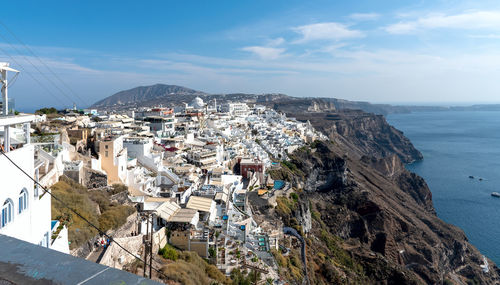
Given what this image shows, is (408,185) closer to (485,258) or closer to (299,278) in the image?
(485,258)

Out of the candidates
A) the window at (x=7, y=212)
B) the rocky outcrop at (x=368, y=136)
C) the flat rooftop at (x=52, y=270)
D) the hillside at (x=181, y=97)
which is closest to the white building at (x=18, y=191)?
the window at (x=7, y=212)

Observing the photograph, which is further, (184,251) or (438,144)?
(438,144)

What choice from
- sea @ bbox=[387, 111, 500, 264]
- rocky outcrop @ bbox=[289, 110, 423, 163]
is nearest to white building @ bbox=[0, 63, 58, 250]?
sea @ bbox=[387, 111, 500, 264]

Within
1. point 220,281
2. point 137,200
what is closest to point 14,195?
point 220,281

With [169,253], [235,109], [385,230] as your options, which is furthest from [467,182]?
[169,253]

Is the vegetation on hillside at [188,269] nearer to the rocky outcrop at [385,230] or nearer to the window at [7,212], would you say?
the window at [7,212]

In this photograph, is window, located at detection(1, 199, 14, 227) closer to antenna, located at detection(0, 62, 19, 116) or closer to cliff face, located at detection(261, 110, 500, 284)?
antenna, located at detection(0, 62, 19, 116)
